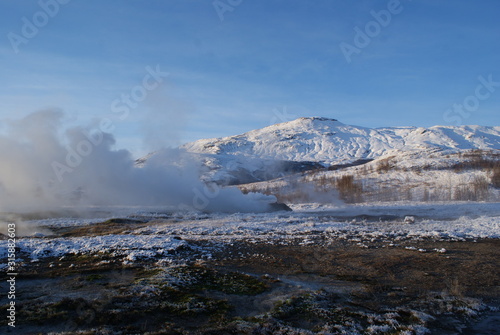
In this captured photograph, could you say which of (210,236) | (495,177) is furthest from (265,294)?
(495,177)

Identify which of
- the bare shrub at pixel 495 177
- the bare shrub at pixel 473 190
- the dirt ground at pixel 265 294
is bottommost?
the dirt ground at pixel 265 294

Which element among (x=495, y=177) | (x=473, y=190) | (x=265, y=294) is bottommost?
(x=265, y=294)

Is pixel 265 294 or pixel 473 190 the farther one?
pixel 473 190

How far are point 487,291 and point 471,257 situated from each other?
6027 mm

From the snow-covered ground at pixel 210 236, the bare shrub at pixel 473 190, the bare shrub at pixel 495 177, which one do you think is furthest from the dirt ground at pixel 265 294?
the bare shrub at pixel 495 177

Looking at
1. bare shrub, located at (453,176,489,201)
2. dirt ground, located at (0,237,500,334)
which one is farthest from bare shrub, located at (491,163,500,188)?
dirt ground, located at (0,237,500,334)

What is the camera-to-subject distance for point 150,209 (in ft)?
168

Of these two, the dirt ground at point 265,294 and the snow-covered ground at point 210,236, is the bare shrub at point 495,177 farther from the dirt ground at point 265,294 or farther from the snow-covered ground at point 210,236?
the dirt ground at point 265,294

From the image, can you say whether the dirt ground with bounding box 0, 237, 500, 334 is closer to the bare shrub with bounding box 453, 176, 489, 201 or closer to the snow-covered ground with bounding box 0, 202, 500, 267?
the snow-covered ground with bounding box 0, 202, 500, 267

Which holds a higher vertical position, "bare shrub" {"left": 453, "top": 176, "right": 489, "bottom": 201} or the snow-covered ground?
"bare shrub" {"left": 453, "top": 176, "right": 489, "bottom": 201}

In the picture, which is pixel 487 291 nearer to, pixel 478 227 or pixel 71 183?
pixel 478 227

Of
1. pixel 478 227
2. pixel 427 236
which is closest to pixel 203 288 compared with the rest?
pixel 427 236

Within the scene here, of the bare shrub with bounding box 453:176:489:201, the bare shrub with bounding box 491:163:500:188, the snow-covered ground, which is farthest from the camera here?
the bare shrub with bounding box 491:163:500:188

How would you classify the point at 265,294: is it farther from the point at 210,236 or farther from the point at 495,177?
the point at 495,177
